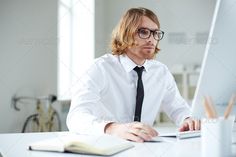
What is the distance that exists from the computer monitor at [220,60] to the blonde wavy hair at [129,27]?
1.80ft

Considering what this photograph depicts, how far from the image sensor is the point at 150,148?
83 cm

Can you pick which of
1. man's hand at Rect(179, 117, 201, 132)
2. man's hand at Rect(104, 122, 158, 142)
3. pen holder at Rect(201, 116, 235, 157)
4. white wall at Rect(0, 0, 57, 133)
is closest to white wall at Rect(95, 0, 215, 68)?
white wall at Rect(0, 0, 57, 133)

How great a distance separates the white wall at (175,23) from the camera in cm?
494

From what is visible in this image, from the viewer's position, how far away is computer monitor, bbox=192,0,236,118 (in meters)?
0.75

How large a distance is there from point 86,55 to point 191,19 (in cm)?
164

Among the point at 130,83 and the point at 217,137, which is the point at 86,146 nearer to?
the point at 217,137

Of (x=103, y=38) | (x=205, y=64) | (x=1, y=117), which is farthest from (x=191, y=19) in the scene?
(x=205, y=64)

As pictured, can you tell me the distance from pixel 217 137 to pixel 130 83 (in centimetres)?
79

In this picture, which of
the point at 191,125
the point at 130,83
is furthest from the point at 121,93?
the point at 191,125

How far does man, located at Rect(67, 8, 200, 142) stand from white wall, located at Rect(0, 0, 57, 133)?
166 centimetres

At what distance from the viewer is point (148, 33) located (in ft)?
4.47

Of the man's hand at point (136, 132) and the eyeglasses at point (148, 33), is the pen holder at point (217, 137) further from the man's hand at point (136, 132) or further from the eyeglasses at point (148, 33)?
the eyeglasses at point (148, 33)

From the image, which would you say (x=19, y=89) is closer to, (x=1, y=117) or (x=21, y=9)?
(x=1, y=117)

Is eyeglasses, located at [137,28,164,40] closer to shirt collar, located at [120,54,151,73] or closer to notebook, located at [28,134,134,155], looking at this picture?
shirt collar, located at [120,54,151,73]
